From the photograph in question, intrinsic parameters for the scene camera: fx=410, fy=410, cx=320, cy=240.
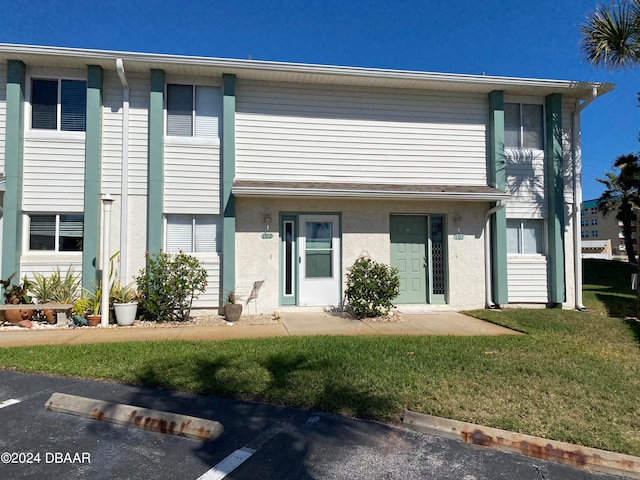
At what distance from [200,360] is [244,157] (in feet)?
17.9

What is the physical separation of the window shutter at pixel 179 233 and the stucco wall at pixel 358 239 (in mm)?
1104

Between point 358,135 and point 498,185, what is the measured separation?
3.71 m

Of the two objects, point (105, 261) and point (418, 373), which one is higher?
point (105, 261)

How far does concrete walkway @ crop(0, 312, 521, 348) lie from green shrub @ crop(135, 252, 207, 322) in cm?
43

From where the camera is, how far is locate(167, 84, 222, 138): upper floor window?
9430 mm

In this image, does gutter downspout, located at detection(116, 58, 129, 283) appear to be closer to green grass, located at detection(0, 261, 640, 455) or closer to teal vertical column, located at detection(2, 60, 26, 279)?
teal vertical column, located at detection(2, 60, 26, 279)

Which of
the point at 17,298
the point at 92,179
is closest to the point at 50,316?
the point at 17,298

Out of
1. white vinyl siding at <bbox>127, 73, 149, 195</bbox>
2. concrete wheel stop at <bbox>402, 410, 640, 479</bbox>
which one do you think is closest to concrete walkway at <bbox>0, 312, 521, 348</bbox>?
white vinyl siding at <bbox>127, 73, 149, 195</bbox>

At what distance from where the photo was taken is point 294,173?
32.1 feet

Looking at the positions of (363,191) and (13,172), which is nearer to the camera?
(13,172)

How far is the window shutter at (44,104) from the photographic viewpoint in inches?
356

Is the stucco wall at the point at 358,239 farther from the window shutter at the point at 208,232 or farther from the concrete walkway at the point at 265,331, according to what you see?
the concrete walkway at the point at 265,331

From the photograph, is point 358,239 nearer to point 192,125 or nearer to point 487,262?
point 487,262

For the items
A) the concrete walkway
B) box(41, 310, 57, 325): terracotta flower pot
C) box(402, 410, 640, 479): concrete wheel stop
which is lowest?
box(402, 410, 640, 479): concrete wheel stop
